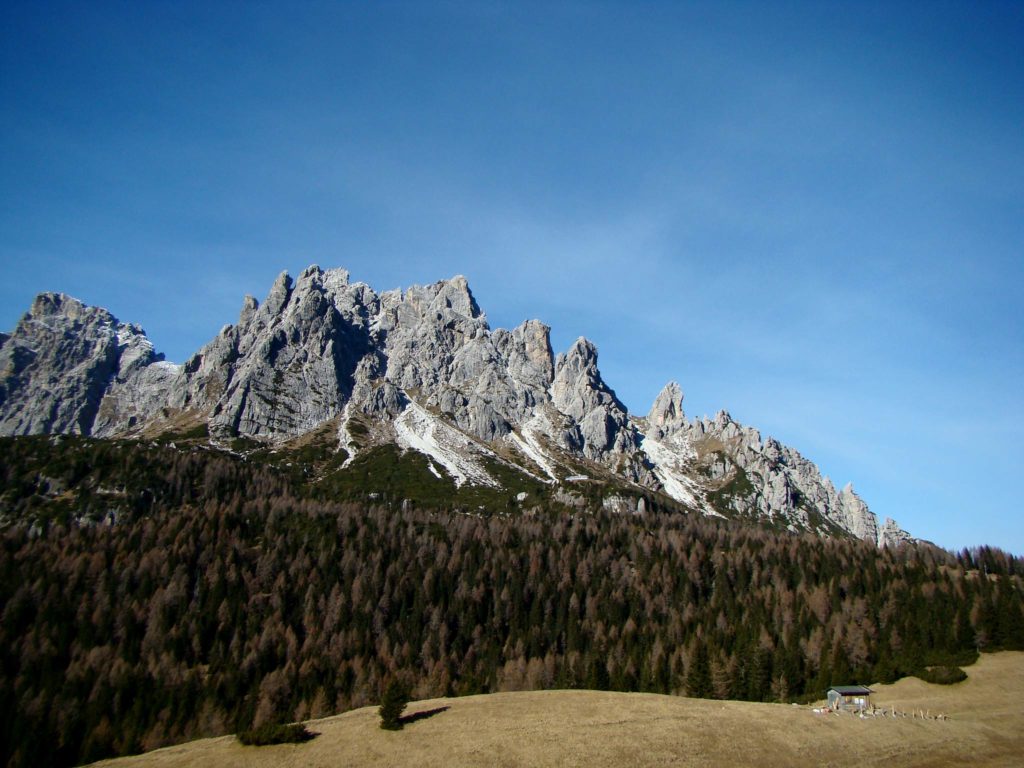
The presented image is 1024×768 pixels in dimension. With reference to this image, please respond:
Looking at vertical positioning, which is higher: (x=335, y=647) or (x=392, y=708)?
(x=392, y=708)

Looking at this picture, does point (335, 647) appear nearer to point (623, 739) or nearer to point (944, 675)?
point (623, 739)

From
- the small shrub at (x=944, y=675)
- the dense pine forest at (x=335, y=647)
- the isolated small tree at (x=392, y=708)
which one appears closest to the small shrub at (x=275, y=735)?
the isolated small tree at (x=392, y=708)

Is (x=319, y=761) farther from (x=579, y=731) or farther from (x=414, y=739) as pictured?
(x=579, y=731)

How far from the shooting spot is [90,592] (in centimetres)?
18325

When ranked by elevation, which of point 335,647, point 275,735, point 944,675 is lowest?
point 335,647

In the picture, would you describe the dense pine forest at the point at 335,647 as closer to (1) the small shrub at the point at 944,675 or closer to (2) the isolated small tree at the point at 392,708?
(1) the small shrub at the point at 944,675

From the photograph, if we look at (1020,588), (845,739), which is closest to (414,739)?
(845,739)

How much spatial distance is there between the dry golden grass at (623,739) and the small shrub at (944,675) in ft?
85.0

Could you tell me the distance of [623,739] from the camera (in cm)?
7625

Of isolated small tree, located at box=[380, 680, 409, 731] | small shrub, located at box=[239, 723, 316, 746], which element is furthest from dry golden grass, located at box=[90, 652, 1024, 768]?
isolated small tree, located at box=[380, 680, 409, 731]

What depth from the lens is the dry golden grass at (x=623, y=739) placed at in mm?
72438

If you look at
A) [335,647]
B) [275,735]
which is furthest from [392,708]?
[335,647]

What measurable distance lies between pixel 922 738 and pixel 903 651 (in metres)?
73.5

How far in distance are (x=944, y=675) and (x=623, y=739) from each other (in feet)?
262
